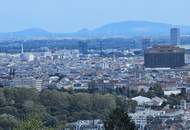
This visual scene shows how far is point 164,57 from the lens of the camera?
294 ft

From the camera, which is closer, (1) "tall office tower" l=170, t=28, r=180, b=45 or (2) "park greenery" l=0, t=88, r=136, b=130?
(2) "park greenery" l=0, t=88, r=136, b=130

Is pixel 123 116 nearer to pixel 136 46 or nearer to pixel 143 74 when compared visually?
pixel 143 74

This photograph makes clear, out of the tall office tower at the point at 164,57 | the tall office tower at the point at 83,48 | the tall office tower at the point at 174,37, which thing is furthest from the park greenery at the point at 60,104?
the tall office tower at the point at 174,37

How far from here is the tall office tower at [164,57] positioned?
8793 cm

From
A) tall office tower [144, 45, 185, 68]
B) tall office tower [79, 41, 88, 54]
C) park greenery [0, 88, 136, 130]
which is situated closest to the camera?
park greenery [0, 88, 136, 130]

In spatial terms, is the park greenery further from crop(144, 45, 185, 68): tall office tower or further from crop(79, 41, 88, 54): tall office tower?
crop(79, 41, 88, 54): tall office tower

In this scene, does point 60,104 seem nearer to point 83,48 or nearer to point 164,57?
point 164,57

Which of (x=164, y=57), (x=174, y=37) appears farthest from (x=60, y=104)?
(x=174, y=37)

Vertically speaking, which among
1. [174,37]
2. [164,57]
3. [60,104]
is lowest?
[174,37]

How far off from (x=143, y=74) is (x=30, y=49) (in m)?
61.7

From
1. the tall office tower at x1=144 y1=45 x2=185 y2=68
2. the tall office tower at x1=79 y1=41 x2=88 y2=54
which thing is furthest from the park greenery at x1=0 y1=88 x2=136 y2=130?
the tall office tower at x1=79 y1=41 x2=88 y2=54

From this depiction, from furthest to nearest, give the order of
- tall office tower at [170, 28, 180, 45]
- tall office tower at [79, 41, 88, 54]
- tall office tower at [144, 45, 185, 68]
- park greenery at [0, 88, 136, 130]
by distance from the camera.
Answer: tall office tower at [170, 28, 180, 45], tall office tower at [79, 41, 88, 54], tall office tower at [144, 45, 185, 68], park greenery at [0, 88, 136, 130]

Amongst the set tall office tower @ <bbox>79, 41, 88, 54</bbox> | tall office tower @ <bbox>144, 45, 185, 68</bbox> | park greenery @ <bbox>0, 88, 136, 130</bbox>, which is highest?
park greenery @ <bbox>0, 88, 136, 130</bbox>

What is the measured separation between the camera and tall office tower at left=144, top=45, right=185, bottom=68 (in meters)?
87.9
